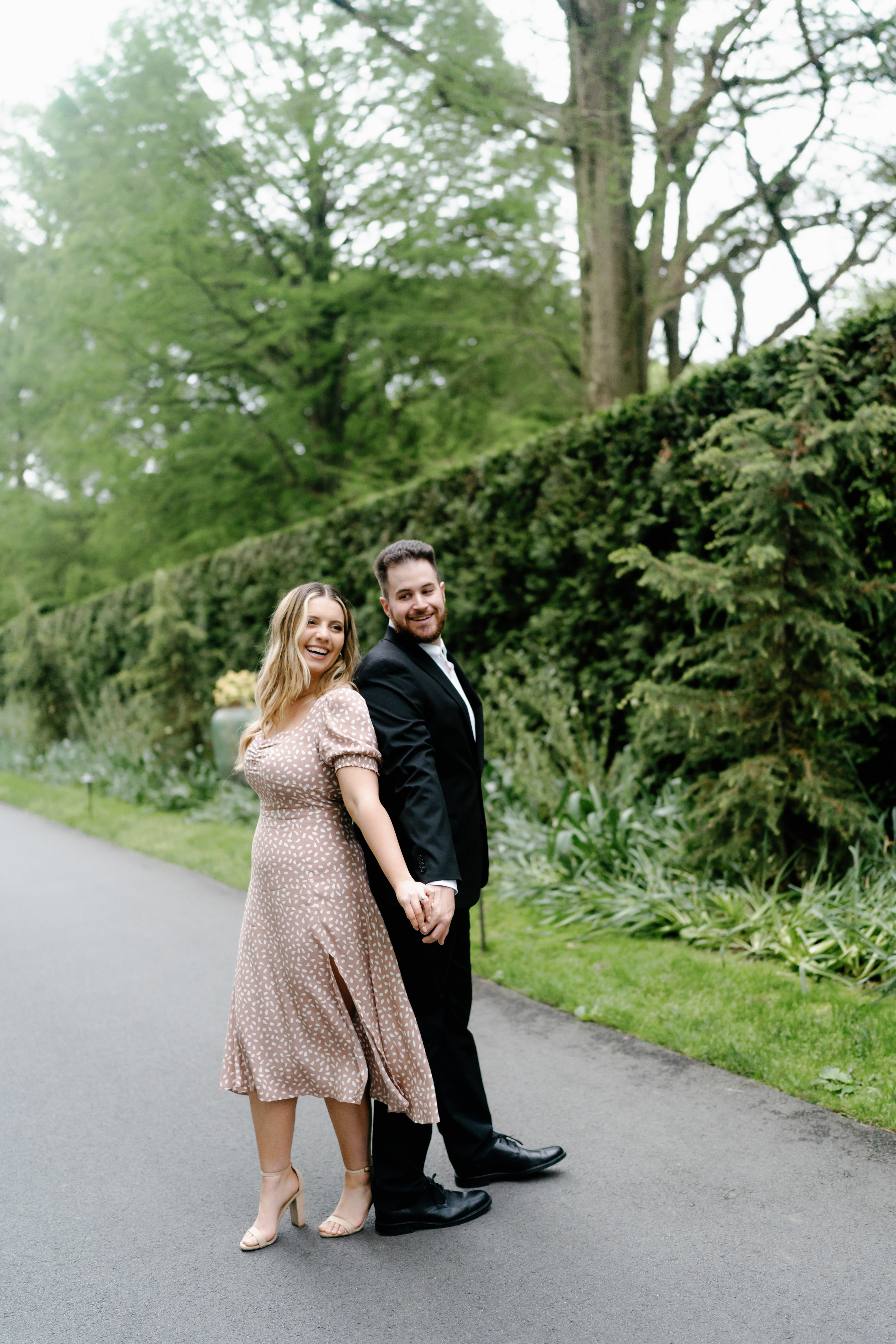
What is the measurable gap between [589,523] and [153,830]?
5.61 meters

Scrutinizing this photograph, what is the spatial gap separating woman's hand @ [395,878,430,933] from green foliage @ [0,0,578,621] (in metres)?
10.9

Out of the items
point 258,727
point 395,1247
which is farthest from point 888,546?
point 395,1247

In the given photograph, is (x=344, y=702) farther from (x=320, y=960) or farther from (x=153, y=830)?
(x=153, y=830)

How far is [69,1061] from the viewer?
447 cm

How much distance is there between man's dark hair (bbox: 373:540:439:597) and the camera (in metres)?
3.09

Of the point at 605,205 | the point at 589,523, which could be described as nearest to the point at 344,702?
the point at 589,523

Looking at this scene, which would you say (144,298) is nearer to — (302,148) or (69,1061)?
(302,148)

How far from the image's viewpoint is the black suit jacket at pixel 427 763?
284 cm

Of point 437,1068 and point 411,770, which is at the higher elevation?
point 411,770

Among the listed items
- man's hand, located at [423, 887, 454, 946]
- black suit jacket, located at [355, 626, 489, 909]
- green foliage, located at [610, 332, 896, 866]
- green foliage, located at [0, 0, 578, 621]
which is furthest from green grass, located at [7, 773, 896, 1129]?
green foliage, located at [0, 0, 578, 621]

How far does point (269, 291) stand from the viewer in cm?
1522

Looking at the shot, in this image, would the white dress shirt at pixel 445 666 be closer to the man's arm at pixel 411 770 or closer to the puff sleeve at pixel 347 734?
the man's arm at pixel 411 770

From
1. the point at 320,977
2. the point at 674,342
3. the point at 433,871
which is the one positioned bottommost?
the point at 320,977

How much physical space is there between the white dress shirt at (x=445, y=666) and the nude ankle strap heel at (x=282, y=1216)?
1.38m
